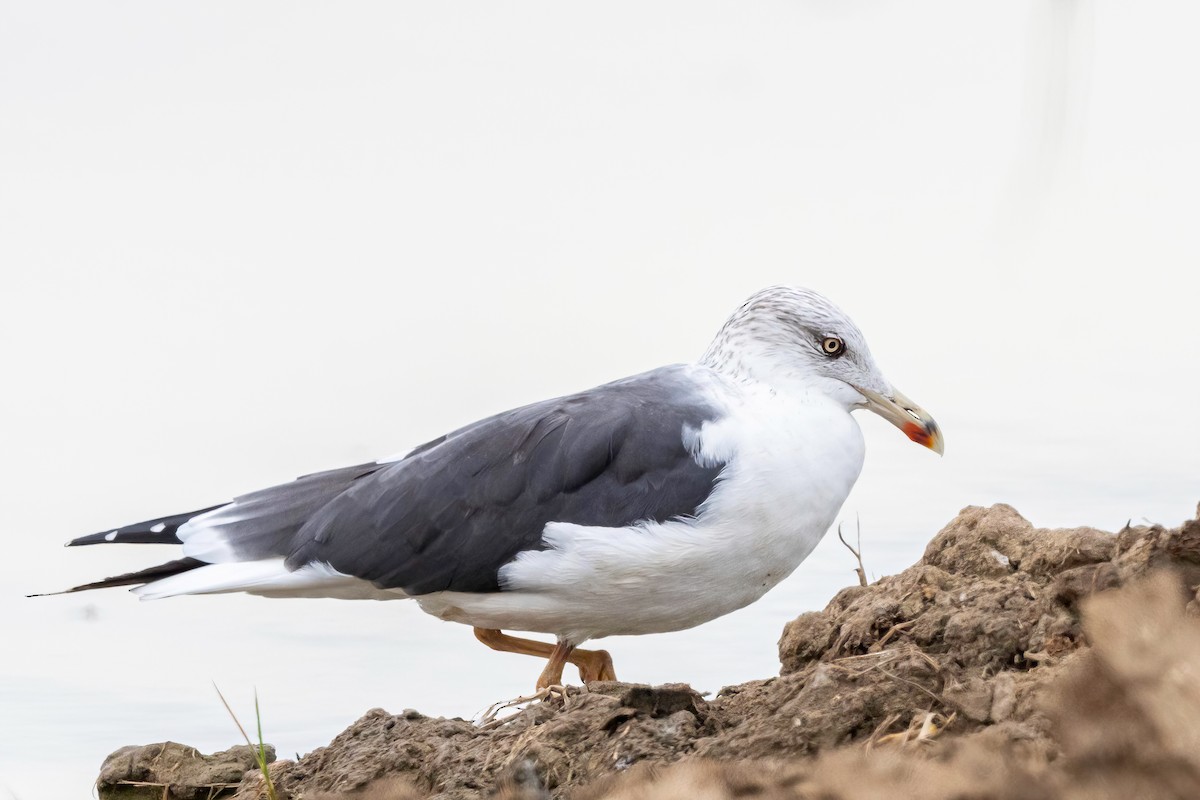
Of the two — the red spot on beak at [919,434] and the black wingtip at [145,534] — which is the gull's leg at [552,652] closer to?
the black wingtip at [145,534]

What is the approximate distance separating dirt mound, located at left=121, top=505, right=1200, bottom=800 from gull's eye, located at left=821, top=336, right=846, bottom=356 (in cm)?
97

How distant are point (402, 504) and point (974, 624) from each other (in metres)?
2.54

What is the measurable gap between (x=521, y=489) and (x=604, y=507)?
39cm

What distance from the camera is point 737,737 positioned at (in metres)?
4.57

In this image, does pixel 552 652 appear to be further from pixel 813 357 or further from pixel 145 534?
pixel 145 534

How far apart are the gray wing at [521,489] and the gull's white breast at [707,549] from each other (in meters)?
0.08

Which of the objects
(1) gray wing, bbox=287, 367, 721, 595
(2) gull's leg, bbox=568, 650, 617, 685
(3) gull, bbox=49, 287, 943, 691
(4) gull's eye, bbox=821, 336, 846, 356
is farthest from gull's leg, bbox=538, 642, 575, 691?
(4) gull's eye, bbox=821, 336, 846, 356

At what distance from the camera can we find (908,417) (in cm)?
636

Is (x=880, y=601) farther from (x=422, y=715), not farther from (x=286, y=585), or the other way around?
(x=286, y=585)

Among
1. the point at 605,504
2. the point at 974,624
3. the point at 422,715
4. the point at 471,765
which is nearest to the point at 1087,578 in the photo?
the point at 974,624

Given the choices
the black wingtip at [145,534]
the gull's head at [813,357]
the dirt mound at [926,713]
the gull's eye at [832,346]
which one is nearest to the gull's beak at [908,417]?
the gull's head at [813,357]

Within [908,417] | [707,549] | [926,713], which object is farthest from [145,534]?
[926,713]

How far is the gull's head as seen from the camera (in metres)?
6.27

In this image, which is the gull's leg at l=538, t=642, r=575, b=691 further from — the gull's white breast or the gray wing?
the gray wing
